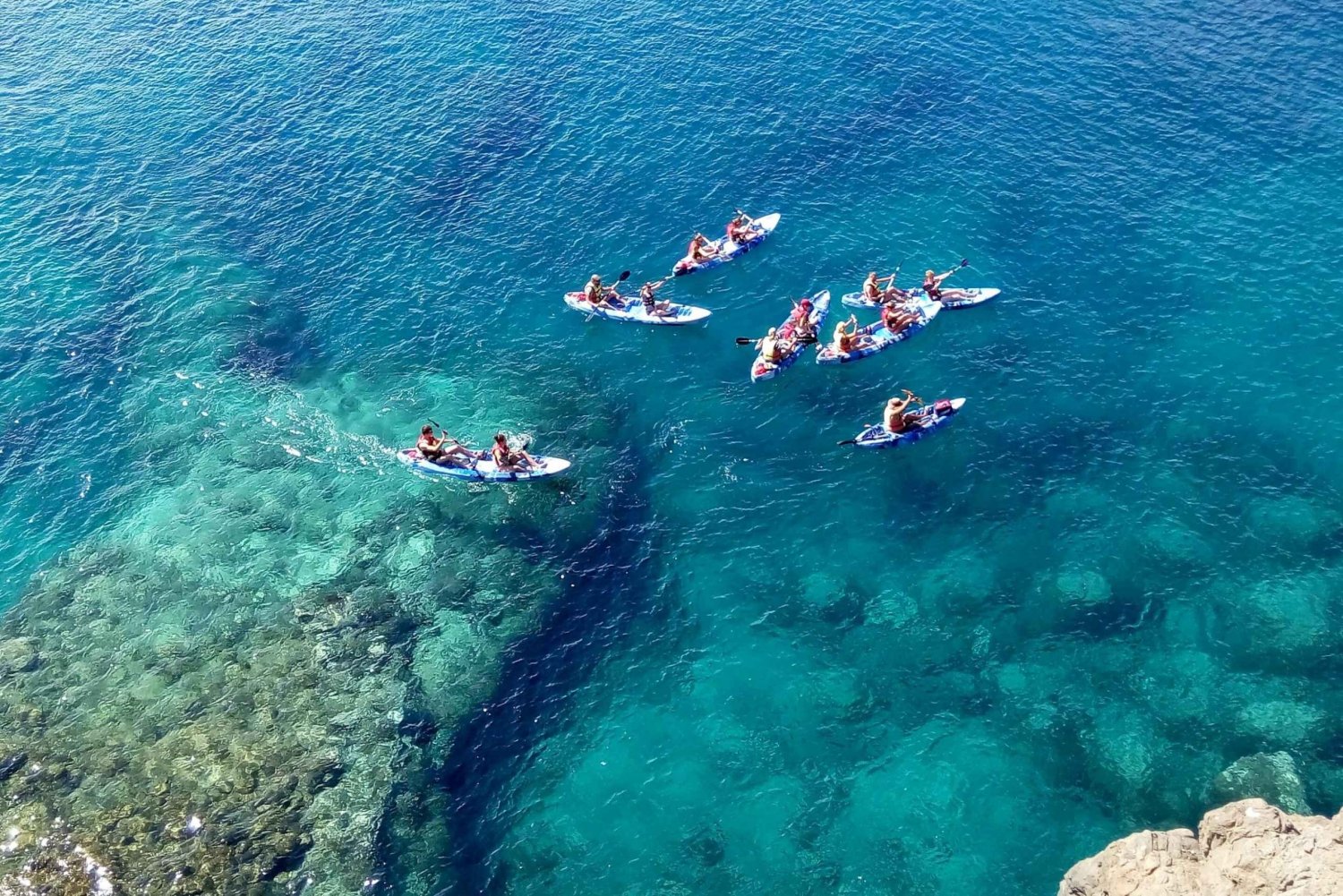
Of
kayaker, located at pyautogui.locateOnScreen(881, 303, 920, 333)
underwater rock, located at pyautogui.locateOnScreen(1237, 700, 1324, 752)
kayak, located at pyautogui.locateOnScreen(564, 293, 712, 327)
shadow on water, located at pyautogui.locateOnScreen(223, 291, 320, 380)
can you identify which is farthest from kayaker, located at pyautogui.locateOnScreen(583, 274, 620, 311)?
underwater rock, located at pyautogui.locateOnScreen(1237, 700, 1324, 752)

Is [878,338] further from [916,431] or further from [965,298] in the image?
[916,431]

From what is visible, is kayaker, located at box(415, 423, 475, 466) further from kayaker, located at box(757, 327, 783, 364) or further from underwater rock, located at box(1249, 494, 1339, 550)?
underwater rock, located at box(1249, 494, 1339, 550)

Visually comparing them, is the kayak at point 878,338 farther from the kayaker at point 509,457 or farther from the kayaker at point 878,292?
the kayaker at point 509,457

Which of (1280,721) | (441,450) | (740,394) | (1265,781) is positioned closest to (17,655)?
(441,450)

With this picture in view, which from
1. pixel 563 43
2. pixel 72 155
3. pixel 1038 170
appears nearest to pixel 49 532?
pixel 72 155

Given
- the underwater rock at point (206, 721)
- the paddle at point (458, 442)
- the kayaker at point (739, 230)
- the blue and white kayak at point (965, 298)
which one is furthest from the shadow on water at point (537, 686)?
the blue and white kayak at point (965, 298)

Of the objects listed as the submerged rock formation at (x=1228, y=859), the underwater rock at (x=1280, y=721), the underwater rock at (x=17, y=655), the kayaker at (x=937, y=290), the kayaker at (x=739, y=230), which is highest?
the kayaker at (x=739, y=230)
